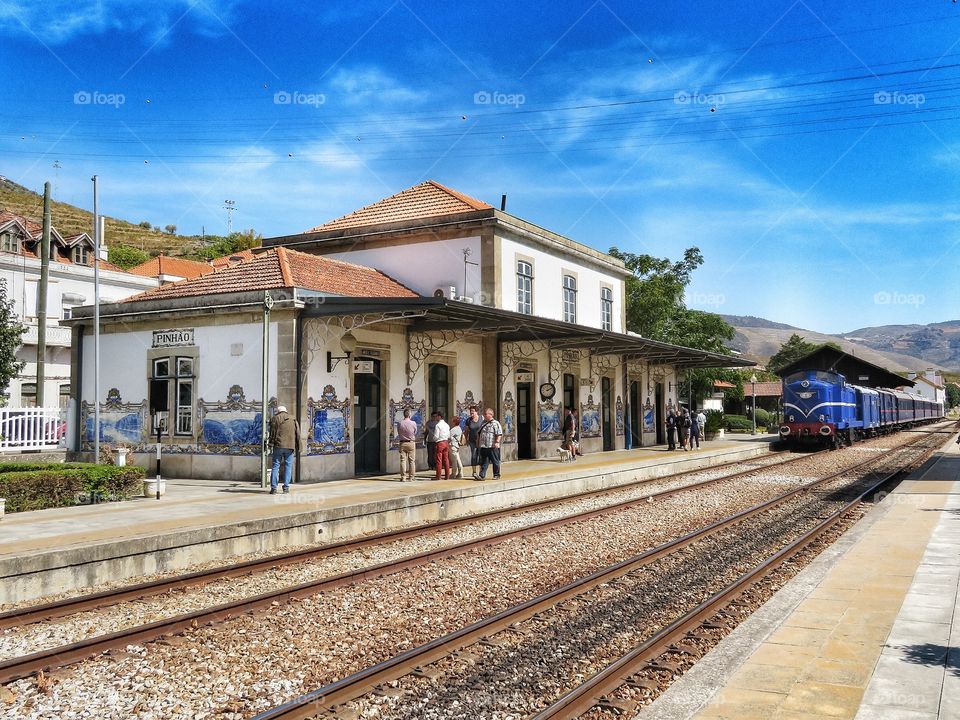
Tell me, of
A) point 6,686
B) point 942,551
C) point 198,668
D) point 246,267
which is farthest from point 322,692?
point 246,267

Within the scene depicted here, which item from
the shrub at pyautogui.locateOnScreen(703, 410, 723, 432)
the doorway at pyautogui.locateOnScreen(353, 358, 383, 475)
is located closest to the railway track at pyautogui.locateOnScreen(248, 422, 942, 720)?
the doorway at pyautogui.locateOnScreen(353, 358, 383, 475)

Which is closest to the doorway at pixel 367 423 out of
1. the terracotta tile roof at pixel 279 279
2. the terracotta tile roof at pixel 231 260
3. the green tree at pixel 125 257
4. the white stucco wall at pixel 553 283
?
the terracotta tile roof at pixel 279 279

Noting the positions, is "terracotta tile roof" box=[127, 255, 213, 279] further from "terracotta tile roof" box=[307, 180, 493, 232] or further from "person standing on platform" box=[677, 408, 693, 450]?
"person standing on platform" box=[677, 408, 693, 450]

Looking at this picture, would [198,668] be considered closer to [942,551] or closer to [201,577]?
[201,577]

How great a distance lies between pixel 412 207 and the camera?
1012 inches

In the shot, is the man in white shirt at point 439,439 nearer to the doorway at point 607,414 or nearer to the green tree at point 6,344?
the doorway at point 607,414

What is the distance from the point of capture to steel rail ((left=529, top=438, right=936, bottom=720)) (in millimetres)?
5215

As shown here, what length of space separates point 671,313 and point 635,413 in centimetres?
1905

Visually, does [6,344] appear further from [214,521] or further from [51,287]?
[214,521]

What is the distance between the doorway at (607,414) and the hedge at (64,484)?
18020mm

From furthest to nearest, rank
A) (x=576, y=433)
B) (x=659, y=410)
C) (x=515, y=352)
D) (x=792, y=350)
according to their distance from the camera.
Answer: (x=792, y=350), (x=659, y=410), (x=576, y=433), (x=515, y=352)

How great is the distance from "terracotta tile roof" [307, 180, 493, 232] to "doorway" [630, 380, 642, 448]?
9.71 metres

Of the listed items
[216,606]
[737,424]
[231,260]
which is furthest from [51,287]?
[737,424]

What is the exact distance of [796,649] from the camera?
5.96 meters
